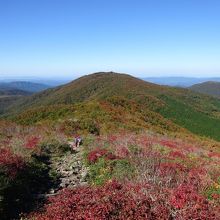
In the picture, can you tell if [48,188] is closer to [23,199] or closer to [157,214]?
Answer: [23,199]

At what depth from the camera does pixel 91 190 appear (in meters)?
9.76

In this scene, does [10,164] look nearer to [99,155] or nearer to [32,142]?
[99,155]

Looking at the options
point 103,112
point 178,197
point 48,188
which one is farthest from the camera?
point 103,112

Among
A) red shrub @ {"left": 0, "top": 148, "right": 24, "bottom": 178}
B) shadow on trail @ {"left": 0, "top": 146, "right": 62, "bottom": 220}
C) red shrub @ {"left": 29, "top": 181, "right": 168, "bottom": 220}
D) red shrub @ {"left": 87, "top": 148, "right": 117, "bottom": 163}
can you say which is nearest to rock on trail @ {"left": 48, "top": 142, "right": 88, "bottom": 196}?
shadow on trail @ {"left": 0, "top": 146, "right": 62, "bottom": 220}

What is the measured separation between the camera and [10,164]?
1255 centimetres

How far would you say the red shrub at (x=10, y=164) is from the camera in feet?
38.7

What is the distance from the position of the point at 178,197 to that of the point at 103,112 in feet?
115

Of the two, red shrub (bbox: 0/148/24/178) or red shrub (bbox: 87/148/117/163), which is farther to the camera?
red shrub (bbox: 87/148/117/163)

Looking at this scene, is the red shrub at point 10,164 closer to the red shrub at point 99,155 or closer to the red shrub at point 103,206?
the red shrub at point 103,206

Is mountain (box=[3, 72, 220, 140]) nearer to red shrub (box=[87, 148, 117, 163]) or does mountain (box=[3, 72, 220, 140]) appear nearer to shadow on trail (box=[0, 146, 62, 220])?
red shrub (box=[87, 148, 117, 163])

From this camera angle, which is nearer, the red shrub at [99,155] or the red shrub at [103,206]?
the red shrub at [103,206]

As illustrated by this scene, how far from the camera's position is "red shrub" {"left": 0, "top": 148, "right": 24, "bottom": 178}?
1179 centimetres

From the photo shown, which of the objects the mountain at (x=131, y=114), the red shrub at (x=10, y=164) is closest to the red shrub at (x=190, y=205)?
the red shrub at (x=10, y=164)

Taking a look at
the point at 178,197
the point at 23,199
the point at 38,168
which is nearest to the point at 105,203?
the point at 178,197
